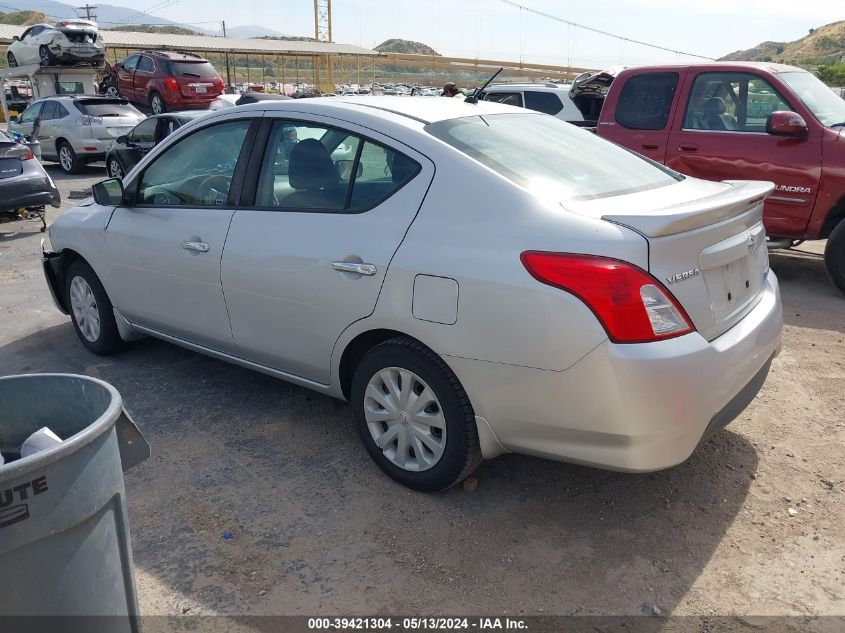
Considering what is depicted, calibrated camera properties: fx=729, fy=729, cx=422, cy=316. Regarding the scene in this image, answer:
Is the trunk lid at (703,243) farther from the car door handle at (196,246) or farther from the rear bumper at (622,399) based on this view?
the car door handle at (196,246)

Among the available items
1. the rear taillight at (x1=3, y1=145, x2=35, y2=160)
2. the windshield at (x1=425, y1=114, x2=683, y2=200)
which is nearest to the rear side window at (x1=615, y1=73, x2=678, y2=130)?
the windshield at (x1=425, y1=114, x2=683, y2=200)

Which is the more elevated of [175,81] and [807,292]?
[175,81]

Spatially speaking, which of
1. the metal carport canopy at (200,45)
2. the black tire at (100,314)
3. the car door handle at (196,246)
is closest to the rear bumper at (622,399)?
the car door handle at (196,246)

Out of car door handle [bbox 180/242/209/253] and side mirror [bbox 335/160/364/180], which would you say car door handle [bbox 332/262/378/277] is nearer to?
side mirror [bbox 335/160/364/180]

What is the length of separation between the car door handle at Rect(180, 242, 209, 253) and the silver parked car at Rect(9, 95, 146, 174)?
1225 centimetres

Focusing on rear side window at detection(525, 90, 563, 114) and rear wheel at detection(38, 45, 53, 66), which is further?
rear wheel at detection(38, 45, 53, 66)

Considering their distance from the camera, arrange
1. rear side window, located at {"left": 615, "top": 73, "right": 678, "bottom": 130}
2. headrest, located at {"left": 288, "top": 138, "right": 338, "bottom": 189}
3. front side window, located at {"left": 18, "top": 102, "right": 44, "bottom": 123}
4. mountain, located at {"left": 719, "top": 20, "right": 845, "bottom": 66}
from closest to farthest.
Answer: headrest, located at {"left": 288, "top": 138, "right": 338, "bottom": 189}
rear side window, located at {"left": 615, "top": 73, "right": 678, "bottom": 130}
front side window, located at {"left": 18, "top": 102, "right": 44, "bottom": 123}
mountain, located at {"left": 719, "top": 20, "right": 845, "bottom": 66}

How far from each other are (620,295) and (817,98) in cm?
528

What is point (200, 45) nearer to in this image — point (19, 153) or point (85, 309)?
point (19, 153)

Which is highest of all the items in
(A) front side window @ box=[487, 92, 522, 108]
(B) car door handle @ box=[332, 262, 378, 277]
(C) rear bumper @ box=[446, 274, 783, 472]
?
(A) front side window @ box=[487, 92, 522, 108]

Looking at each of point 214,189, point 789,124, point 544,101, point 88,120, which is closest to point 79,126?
point 88,120

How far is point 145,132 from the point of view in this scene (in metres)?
12.6

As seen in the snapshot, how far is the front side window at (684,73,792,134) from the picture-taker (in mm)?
6523

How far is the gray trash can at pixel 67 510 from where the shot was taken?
1.66 m
